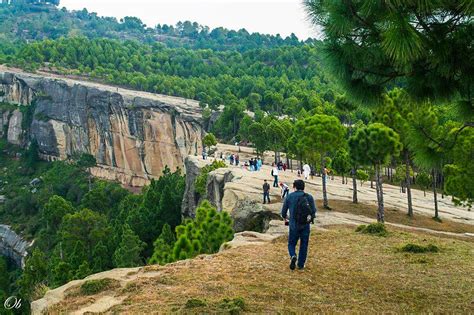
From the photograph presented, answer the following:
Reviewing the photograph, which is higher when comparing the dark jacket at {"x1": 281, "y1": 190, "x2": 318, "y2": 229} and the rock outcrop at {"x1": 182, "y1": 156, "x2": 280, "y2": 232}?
the dark jacket at {"x1": 281, "y1": 190, "x2": 318, "y2": 229}

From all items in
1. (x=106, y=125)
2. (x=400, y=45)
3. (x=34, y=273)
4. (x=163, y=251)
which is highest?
(x=106, y=125)

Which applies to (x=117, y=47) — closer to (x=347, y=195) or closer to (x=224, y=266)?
(x=347, y=195)

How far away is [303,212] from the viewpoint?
9.47 meters

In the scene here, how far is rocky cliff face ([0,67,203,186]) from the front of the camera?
276 ft

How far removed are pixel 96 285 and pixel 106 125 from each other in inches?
3192

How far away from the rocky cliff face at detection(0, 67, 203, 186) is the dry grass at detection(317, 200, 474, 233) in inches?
2205

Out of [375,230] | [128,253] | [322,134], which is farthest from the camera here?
[128,253]

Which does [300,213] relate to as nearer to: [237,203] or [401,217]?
[237,203]

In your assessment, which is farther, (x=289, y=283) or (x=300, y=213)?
(x=300, y=213)

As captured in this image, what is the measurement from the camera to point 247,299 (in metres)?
8.19

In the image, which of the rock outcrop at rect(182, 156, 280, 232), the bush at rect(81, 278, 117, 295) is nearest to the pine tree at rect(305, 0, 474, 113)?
the bush at rect(81, 278, 117, 295)

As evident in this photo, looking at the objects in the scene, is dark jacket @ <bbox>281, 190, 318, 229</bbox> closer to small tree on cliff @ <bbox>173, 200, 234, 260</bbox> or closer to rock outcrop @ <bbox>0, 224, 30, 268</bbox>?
small tree on cliff @ <bbox>173, 200, 234, 260</bbox>

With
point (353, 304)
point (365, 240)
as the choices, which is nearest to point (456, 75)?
point (353, 304)

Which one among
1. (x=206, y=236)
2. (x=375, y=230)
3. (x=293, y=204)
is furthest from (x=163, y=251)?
(x=293, y=204)
